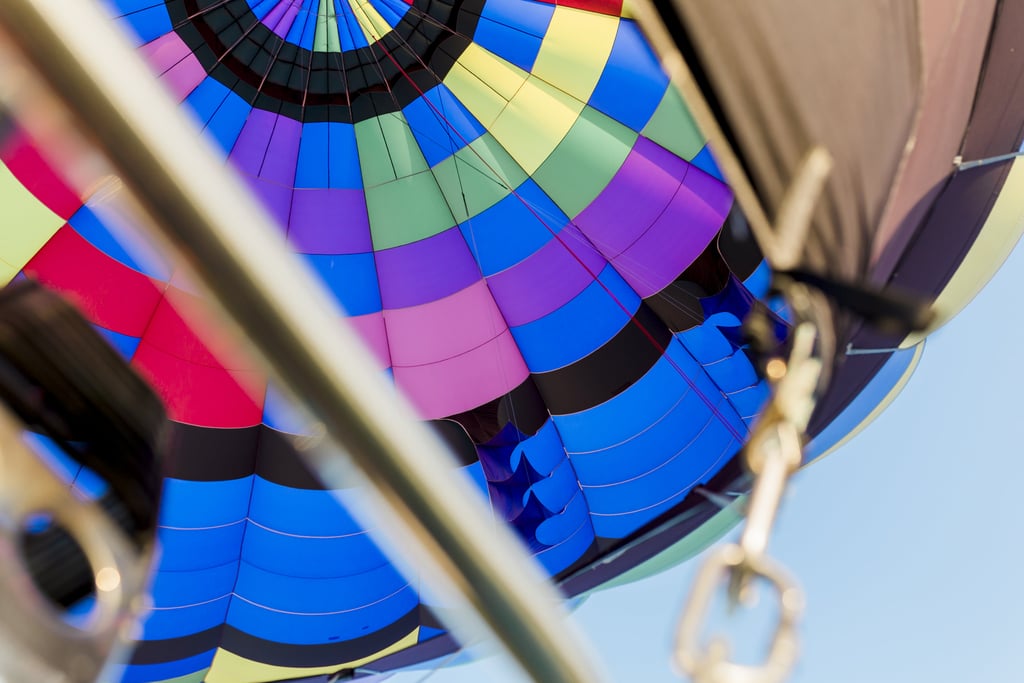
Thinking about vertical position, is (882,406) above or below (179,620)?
below

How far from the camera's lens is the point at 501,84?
5254 millimetres

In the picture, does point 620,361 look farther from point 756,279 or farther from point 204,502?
point 204,502

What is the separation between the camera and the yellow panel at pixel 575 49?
5.09 m

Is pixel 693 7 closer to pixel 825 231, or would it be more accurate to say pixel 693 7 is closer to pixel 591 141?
pixel 825 231

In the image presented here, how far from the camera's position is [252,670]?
6.11 meters

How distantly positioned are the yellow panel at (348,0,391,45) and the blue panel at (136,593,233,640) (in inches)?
129

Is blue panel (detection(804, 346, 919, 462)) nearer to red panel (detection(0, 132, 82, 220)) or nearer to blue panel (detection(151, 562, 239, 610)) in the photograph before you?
blue panel (detection(151, 562, 239, 610))

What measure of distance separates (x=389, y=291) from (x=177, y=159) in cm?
522

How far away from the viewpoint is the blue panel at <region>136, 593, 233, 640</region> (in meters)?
5.76

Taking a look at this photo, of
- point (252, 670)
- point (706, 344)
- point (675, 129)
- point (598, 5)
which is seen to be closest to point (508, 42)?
point (598, 5)

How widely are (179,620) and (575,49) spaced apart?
3.88 m

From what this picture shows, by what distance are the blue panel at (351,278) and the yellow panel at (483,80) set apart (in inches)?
39.5

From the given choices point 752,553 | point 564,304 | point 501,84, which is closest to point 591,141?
point 501,84

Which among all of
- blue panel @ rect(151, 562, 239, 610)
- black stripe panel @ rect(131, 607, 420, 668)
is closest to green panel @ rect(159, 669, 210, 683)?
black stripe panel @ rect(131, 607, 420, 668)
